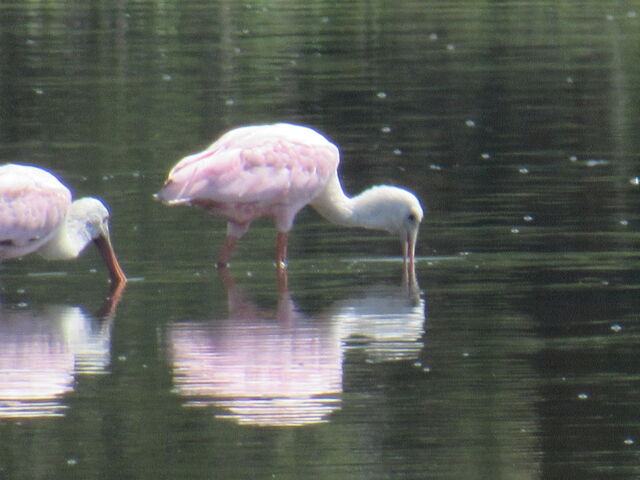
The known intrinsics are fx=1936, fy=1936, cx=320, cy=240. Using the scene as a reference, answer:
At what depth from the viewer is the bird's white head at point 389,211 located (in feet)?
40.7

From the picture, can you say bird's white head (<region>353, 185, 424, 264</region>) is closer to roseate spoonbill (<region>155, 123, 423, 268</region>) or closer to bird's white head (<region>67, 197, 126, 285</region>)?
roseate spoonbill (<region>155, 123, 423, 268</region>)

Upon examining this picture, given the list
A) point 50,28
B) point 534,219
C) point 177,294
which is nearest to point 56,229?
point 177,294

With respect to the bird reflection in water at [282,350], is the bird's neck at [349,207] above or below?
below

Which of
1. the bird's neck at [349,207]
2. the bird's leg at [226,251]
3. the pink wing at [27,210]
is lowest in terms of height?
the bird's leg at [226,251]

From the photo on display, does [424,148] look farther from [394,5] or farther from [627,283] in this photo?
[394,5]

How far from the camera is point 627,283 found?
35.9 ft

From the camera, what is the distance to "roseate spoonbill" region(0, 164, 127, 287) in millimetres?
11445

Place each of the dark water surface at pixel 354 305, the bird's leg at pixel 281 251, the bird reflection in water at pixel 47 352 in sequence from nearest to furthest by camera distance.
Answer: the dark water surface at pixel 354 305, the bird reflection in water at pixel 47 352, the bird's leg at pixel 281 251

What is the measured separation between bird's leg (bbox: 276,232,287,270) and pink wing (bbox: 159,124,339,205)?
244mm

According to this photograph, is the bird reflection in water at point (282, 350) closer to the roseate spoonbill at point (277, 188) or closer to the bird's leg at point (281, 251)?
the bird's leg at point (281, 251)

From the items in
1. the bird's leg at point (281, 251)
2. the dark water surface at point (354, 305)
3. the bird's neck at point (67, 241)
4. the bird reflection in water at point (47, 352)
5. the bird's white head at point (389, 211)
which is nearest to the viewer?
the dark water surface at point (354, 305)

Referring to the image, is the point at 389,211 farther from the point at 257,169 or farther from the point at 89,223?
the point at 89,223

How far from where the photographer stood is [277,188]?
12117mm

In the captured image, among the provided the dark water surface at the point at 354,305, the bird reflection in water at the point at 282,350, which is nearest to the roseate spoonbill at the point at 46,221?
the dark water surface at the point at 354,305
